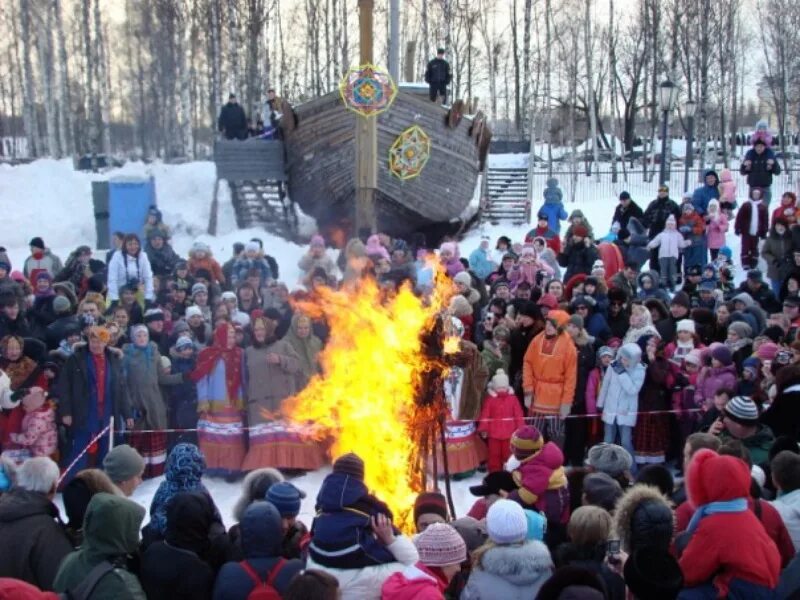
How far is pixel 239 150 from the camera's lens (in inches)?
801

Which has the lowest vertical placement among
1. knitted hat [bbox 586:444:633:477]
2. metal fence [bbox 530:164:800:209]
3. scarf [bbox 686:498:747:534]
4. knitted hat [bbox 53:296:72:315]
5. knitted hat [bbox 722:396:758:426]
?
knitted hat [bbox 586:444:633:477]

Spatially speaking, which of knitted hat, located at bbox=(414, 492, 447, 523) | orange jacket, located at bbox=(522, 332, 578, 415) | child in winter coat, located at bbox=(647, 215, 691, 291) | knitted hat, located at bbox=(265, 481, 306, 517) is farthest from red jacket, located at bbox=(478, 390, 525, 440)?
child in winter coat, located at bbox=(647, 215, 691, 291)

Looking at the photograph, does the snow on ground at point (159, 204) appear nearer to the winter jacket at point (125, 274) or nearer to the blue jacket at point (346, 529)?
the winter jacket at point (125, 274)

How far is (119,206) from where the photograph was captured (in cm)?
2066

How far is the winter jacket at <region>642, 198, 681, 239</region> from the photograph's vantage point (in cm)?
1612

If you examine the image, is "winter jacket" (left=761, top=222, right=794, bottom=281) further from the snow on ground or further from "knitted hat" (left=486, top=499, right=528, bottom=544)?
"knitted hat" (left=486, top=499, right=528, bottom=544)

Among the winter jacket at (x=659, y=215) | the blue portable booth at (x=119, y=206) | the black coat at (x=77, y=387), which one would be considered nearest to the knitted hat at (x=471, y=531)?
the black coat at (x=77, y=387)

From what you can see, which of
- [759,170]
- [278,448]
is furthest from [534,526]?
[759,170]

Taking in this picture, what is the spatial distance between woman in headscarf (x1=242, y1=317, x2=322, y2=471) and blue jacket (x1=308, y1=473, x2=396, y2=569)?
478 centimetres

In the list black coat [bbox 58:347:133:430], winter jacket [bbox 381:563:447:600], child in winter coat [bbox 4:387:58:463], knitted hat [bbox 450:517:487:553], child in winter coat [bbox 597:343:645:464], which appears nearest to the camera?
winter jacket [bbox 381:563:447:600]

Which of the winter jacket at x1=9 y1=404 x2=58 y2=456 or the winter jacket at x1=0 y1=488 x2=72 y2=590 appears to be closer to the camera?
the winter jacket at x1=0 y1=488 x2=72 y2=590

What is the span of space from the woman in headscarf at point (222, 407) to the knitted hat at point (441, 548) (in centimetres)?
496

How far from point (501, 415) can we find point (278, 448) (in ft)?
7.12

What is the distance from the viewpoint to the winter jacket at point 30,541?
506 centimetres
